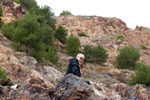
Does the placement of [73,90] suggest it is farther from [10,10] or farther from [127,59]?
[127,59]

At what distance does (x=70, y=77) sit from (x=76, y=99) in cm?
62

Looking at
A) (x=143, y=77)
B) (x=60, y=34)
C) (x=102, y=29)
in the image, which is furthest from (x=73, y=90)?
(x=102, y=29)

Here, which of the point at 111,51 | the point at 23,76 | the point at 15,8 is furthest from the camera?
the point at 111,51

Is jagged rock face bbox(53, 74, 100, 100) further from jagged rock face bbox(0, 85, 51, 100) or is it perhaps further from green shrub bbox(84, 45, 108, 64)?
green shrub bbox(84, 45, 108, 64)

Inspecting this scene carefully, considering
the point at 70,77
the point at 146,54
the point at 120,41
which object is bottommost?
the point at 146,54

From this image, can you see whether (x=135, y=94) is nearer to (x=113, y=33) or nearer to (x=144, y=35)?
(x=113, y=33)

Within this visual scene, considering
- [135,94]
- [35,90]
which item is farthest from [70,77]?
[135,94]

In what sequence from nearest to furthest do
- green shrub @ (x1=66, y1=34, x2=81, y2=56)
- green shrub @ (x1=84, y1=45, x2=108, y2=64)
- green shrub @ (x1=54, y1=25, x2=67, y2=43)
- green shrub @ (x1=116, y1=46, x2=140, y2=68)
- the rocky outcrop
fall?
the rocky outcrop < green shrub @ (x1=66, y1=34, x2=81, y2=56) < green shrub @ (x1=84, y1=45, x2=108, y2=64) < green shrub @ (x1=116, y1=46, x2=140, y2=68) < green shrub @ (x1=54, y1=25, x2=67, y2=43)

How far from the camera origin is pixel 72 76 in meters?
4.68

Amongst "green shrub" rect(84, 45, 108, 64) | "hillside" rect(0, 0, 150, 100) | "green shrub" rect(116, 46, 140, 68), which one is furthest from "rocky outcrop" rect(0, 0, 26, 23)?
"green shrub" rect(116, 46, 140, 68)

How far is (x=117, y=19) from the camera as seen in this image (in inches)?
2677

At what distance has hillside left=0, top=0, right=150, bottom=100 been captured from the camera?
446 cm

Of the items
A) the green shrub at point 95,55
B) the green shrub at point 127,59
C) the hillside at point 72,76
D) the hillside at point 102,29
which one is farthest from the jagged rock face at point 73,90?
the hillside at point 102,29

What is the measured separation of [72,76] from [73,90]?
45cm
